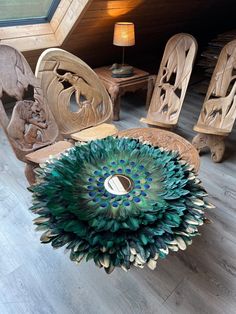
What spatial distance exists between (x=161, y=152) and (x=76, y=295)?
907mm

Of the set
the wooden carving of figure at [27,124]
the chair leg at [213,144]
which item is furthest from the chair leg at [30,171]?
the chair leg at [213,144]

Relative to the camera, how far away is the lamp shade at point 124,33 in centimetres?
271

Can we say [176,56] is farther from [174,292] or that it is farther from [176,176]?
[174,292]

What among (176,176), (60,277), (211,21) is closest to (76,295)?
(60,277)

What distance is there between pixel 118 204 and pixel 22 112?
40.2 inches

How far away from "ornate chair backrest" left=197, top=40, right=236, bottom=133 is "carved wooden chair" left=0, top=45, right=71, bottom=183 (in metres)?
1.46

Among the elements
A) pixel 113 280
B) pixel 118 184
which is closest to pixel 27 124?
pixel 118 184

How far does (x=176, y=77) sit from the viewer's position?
8.75 feet

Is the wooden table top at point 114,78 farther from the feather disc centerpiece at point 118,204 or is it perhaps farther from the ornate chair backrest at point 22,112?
the feather disc centerpiece at point 118,204

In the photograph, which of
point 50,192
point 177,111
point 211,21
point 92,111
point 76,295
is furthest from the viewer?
point 211,21

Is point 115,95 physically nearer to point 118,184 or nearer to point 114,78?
point 114,78

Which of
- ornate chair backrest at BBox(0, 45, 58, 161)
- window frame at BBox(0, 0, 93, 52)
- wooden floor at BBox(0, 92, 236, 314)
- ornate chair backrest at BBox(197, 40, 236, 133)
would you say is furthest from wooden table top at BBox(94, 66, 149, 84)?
wooden floor at BBox(0, 92, 236, 314)

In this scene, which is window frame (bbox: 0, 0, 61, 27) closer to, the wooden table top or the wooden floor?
the wooden table top

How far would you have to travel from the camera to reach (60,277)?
4.87 feet
